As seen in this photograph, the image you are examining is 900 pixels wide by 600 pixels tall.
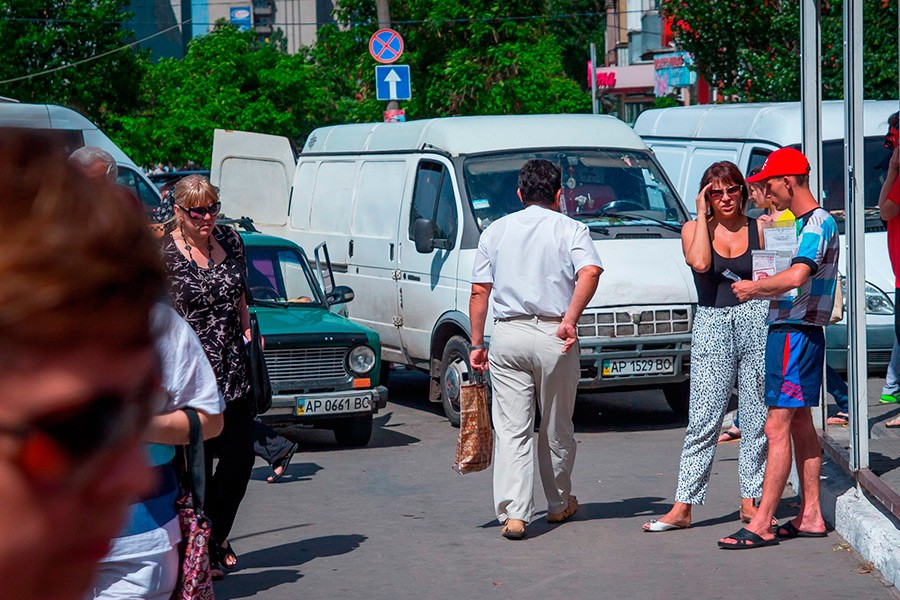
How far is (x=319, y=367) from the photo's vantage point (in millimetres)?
10117

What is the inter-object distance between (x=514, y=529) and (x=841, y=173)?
6765 mm

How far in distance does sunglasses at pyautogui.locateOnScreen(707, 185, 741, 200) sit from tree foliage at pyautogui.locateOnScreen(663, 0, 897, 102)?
1093cm

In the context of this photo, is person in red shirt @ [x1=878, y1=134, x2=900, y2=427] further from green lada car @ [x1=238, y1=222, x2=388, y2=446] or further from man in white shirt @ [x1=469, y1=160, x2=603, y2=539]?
green lada car @ [x1=238, y1=222, x2=388, y2=446]

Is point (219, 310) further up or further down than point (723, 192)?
further down

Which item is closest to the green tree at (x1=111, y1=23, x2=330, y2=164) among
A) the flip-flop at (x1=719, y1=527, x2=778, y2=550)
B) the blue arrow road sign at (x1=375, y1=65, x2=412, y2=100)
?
the blue arrow road sign at (x1=375, y1=65, x2=412, y2=100)

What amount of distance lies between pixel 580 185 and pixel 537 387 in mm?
4271

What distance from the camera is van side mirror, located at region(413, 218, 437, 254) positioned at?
10922 mm

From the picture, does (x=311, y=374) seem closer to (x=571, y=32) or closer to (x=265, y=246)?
(x=265, y=246)

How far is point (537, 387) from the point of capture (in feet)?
24.0

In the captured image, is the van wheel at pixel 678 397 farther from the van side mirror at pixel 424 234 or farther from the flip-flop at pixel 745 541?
the flip-flop at pixel 745 541

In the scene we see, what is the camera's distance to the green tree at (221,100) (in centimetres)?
3072

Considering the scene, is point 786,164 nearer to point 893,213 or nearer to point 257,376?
point 893,213

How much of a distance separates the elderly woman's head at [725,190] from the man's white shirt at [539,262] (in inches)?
26.5

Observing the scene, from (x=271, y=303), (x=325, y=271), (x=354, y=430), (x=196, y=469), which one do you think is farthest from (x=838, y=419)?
(x=196, y=469)
